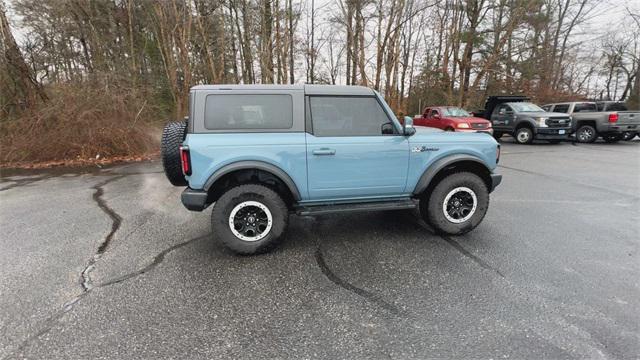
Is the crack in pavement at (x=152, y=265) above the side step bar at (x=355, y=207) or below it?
below

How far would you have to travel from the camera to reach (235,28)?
57.0 feet

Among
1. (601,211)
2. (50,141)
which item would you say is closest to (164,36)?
(50,141)

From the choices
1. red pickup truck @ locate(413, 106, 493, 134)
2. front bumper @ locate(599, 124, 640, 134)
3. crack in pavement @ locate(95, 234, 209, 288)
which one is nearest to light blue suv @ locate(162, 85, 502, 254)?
crack in pavement @ locate(95, 234, 209, 288)

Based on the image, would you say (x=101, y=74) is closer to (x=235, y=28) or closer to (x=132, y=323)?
(x=235, y=28)

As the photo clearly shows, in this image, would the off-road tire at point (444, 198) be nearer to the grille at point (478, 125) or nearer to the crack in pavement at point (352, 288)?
A: the crack in pavement at point (352, 288)

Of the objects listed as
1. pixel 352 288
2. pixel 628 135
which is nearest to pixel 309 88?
pixel 352 288

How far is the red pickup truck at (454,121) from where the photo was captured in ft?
37.6

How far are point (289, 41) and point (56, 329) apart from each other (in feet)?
57.4

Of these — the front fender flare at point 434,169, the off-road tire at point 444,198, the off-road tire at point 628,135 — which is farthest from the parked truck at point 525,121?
the front fender flare at point 434,169

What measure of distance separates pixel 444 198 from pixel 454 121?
30.0 feet

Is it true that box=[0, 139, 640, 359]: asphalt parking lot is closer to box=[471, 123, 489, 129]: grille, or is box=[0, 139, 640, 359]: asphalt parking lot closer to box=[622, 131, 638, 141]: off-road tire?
box=[471, 123, 489, 129]: grille

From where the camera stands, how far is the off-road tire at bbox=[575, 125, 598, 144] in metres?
12.3

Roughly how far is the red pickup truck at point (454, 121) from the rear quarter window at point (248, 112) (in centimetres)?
822

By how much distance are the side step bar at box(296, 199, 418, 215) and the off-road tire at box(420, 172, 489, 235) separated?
0.88ft
